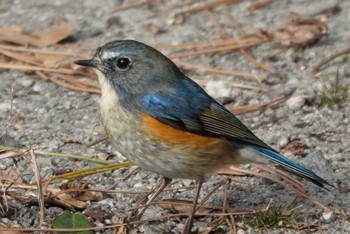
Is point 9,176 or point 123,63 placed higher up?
point 123,63

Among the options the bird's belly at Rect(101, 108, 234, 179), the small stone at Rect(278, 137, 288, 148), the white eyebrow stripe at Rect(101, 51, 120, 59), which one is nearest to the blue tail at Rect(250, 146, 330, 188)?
the bird's belly at Rect(101, 108, 234, 179)

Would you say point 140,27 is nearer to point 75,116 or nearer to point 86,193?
point 75,116

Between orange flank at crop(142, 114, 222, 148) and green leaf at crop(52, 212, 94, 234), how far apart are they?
23.0 inches

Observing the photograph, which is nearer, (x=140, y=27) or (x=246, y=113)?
(x=246, y=113)

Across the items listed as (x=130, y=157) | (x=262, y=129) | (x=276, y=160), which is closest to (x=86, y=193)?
(x=130, y=157)

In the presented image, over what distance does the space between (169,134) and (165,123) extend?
100mm

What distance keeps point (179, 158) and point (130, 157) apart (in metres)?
0.27

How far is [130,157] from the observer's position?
482 centimetres

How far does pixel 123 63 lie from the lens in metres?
5.09

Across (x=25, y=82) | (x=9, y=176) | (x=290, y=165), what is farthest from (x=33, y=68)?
(x=290, y=165)

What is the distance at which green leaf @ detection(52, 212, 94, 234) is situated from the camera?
4.65 meters

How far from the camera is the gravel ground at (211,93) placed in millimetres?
5250

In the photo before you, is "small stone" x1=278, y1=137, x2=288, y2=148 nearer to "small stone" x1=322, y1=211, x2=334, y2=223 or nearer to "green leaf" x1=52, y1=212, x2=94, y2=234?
"small stone" x1=322, y1=211, x2=334, y2=223

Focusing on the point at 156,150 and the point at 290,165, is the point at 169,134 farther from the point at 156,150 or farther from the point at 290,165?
the point at 290,165
